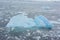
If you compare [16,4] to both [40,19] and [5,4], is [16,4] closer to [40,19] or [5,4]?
[5,4]

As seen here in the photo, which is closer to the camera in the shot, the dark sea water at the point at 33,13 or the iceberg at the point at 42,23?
the dark sea water at the point at 33,13

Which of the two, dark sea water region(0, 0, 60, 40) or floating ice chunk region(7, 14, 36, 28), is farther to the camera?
floating ice chunk region(7, 14, 36, 28)

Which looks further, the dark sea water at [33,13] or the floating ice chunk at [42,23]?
the floating ice chunk at [42,23]

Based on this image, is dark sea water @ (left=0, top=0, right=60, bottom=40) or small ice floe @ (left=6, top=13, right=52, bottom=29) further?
small ice floe @ (left=6, top=13, right=52, bottom=29)

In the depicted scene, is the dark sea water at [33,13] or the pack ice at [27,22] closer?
the dark sea water at [33,13]
